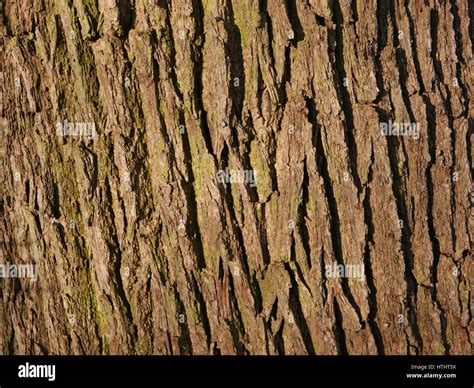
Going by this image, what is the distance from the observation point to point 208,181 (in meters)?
1.98

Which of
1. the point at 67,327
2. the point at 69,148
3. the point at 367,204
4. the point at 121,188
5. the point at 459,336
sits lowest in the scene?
the point at 459,336

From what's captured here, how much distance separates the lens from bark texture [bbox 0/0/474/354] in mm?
1967

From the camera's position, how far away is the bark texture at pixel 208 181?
6.45 ft

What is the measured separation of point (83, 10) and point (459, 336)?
1.85 m

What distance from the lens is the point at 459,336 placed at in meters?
2.11

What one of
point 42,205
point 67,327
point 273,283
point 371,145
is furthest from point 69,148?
point 371,145

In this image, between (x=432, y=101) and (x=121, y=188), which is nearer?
(x=121, y=188)

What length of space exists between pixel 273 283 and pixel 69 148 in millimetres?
888

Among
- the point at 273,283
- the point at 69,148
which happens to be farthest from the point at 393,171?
the point at 69,148

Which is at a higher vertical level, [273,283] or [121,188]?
[121,188]

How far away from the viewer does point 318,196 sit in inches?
78.5

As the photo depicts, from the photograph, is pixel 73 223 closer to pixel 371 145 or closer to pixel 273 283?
pixel 273 283

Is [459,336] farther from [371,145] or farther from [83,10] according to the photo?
[83,10]

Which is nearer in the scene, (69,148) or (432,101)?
(69,148)
